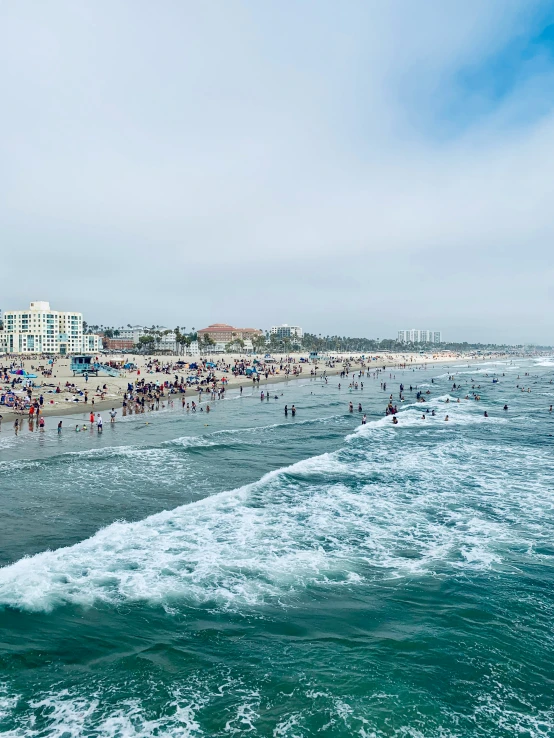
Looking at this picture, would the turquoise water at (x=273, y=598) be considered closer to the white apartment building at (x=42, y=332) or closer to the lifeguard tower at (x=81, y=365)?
the lifeguard tower at (x=81, y=365)

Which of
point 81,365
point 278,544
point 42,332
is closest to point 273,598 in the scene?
point 278,544

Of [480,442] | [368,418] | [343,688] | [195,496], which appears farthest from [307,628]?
[368,418]

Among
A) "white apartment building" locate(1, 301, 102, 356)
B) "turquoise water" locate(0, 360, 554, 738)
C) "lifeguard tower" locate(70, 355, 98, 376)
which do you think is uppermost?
"white apartment building" locate(1, 301, 102, 356)

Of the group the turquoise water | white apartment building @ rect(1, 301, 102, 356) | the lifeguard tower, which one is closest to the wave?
the turquoise water

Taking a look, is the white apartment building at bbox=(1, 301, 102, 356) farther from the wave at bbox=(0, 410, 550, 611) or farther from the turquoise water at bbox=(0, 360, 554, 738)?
the wave at bbox=(0, 410, 550, 611)

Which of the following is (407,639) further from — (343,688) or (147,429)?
(147,429)

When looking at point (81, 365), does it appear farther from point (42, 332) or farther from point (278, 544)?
point (42, 332)
